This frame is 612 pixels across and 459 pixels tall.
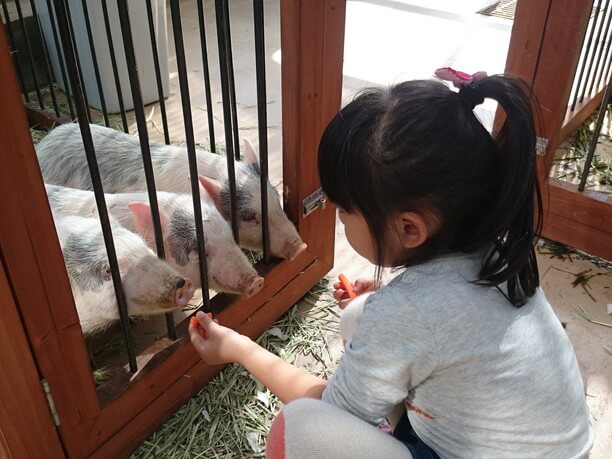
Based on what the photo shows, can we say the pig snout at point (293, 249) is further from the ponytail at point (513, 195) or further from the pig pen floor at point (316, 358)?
the ponytail at point (513, 195)

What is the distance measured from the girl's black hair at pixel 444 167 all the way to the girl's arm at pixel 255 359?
41 cm

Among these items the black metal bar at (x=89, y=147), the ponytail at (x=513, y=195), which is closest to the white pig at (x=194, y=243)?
the black metal bar at (x=89, y=147)

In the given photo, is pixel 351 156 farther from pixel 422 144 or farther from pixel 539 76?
pixel 539 76

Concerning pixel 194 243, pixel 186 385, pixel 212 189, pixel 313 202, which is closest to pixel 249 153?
pixel 212 189

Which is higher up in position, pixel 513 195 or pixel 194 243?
pixel 513 195

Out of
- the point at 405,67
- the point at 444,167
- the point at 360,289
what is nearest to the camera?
the point at 444,167

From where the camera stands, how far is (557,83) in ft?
6.61

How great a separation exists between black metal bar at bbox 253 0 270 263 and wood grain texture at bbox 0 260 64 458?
0.72 metres

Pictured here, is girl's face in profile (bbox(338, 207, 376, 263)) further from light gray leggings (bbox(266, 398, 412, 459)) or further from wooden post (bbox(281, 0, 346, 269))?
wooden post (bbox(281, 0, 346, 269))

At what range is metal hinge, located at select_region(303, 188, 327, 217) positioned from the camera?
1830 millimetres

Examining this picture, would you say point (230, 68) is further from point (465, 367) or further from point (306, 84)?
point (465, 367)

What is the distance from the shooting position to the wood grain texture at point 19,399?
1074 millimetres

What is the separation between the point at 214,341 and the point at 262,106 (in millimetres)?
552

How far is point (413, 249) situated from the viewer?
1.06m
